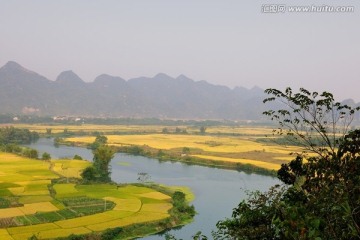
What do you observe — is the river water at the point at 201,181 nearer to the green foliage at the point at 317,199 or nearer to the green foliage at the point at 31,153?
the green foliage at the point at 31,153

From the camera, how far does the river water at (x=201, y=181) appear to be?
25422mm

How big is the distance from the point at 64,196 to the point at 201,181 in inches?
585

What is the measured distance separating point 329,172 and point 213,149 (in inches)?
2239

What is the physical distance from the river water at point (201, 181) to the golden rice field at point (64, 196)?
2.64m

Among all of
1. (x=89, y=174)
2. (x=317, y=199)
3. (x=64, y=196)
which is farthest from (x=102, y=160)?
(x=317, y=199)

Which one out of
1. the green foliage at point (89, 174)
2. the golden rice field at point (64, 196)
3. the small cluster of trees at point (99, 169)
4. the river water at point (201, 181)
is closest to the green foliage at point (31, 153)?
the river water at point (201, 181)

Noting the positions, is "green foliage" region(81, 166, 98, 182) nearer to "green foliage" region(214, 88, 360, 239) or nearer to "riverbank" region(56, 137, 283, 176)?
"riverbank" region(56, 137, 283, 176)

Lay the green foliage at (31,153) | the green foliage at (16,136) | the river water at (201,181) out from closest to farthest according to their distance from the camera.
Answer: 1. the river water at (201,181)
2. the green foliage at (31,153)
3. the green foliage at (16,136)

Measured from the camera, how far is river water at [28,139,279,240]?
25422mm

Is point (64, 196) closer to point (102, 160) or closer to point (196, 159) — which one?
point (102, 160)

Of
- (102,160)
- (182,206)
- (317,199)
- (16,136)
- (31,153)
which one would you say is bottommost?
(182,206)

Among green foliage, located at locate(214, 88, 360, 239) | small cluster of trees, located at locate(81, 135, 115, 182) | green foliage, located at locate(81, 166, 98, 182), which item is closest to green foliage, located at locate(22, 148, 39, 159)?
small cluster of trees, located at locate(81, 135, 115, 182)

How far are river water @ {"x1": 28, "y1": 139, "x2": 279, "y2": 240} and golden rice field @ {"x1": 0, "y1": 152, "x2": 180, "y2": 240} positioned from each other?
264 centimetres

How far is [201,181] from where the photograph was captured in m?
38.8
